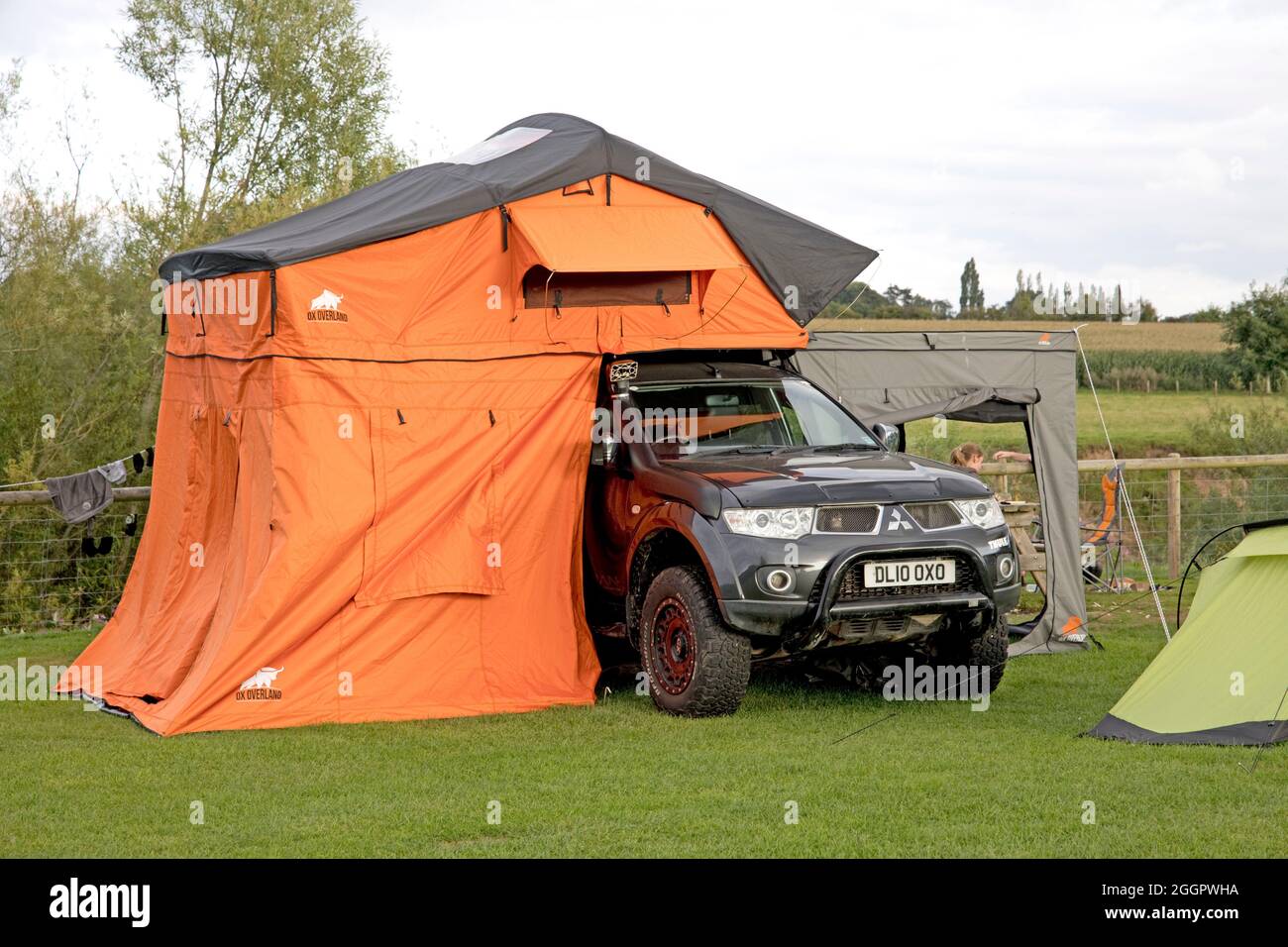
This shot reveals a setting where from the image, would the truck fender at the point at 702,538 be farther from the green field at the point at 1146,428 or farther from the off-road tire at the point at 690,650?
the green field at the point at 1146,428

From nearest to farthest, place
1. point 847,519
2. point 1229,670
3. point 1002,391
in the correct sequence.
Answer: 1. point 1229,670
2. point 847,519
3. point 1002,391

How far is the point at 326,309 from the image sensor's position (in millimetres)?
9398

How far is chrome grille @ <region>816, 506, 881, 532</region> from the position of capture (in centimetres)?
859

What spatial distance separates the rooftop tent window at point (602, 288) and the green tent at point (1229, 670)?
13.6 ft

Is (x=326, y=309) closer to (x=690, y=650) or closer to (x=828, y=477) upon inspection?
(x=690, y=650)

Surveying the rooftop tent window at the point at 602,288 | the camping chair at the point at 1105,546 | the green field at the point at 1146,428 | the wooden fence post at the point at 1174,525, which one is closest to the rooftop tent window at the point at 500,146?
the rooftop tent window at the point at 602,288

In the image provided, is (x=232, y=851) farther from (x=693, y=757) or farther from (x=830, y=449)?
(x=830, y=449)

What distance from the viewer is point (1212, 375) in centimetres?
4012

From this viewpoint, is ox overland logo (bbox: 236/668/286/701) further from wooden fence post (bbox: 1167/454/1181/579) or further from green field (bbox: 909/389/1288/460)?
green field (bbox: 909/389/1288/460)

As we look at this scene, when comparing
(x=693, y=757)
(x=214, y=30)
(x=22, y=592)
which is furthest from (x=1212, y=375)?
(x=693, y=757)

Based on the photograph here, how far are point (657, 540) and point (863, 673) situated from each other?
75.9 inches

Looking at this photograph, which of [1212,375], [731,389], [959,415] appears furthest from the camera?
[1212,375]

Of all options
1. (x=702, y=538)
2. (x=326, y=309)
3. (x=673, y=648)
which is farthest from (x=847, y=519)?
(x=326, y=309)

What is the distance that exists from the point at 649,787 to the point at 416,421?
3437 millimetres
